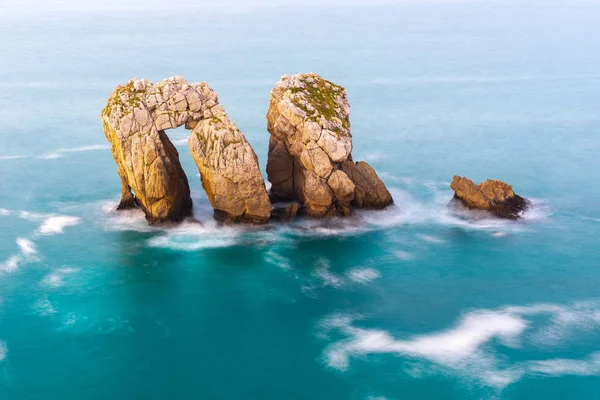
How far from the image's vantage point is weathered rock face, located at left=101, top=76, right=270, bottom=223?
3898 inches

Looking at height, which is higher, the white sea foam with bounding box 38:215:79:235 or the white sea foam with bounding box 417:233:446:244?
the white sea foam with bounding box 417:233:446:244

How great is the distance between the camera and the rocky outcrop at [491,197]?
10506 centimetres

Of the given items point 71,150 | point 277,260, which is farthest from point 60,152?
point 277,260

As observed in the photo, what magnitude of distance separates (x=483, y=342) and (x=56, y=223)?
54.3 m

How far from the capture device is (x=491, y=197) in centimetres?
10519

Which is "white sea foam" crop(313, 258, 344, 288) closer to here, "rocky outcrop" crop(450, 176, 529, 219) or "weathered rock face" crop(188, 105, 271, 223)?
"weathered rock face" crop(188, 105, 271, 223)

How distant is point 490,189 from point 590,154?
32.7m

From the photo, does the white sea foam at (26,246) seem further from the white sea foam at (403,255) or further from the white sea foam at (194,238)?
the white sea foam at (403,255)

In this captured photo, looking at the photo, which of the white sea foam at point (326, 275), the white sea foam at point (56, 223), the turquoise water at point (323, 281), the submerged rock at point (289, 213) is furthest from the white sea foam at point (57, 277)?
the white sea foam at point (326, 275)

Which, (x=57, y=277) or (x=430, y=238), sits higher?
(x=430, y=238)

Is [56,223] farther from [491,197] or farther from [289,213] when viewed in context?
[491,197]

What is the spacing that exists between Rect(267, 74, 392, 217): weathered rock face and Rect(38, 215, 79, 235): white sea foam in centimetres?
2505

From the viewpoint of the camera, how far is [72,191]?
379ft

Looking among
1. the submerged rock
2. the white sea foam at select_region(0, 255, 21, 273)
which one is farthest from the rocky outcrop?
the white sea foam at select_region(0, 255, 21, 273)
